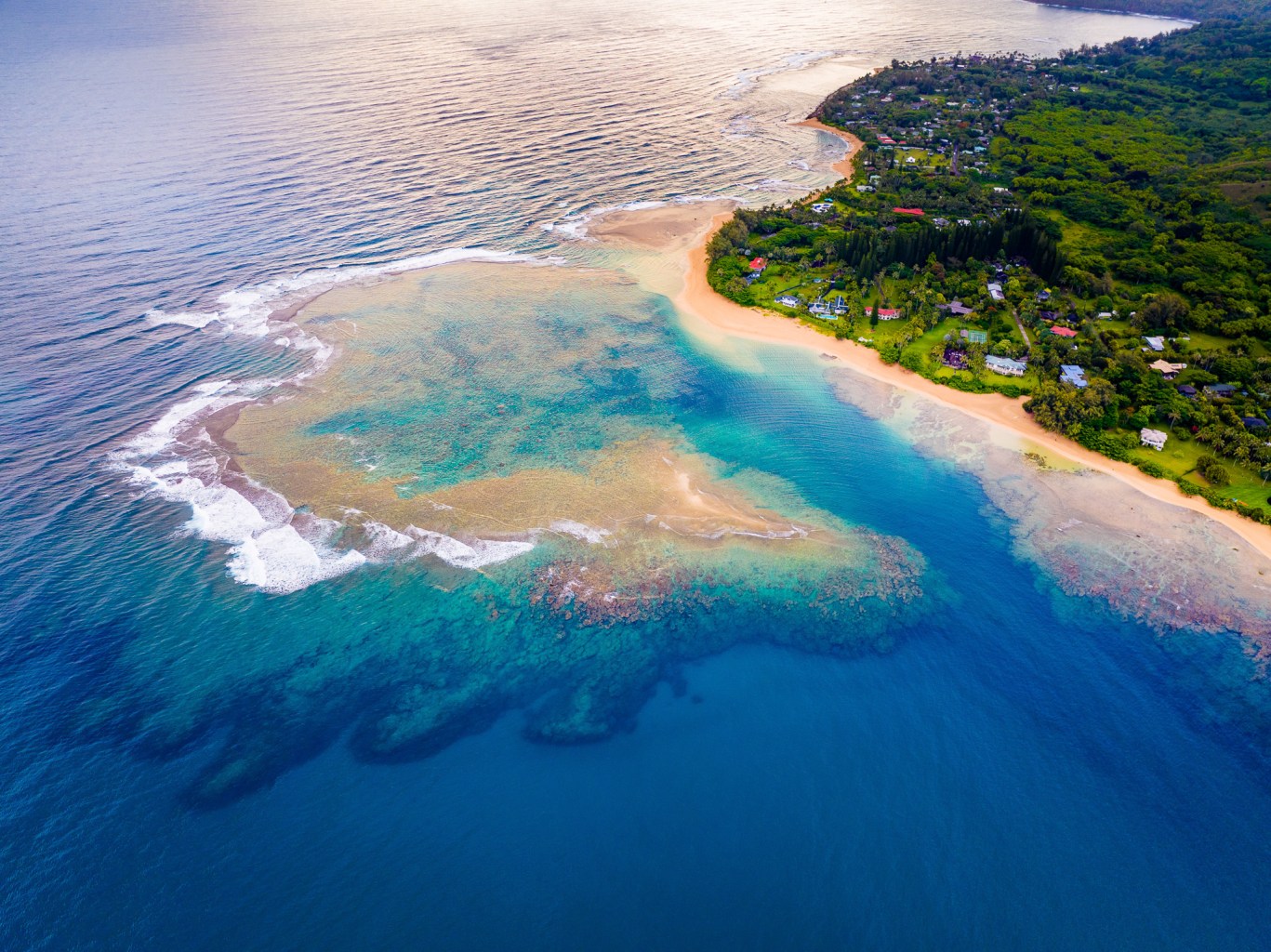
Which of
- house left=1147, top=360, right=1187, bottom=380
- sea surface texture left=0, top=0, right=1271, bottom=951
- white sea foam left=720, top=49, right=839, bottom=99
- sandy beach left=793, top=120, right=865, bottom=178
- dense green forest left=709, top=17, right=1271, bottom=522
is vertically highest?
white sea foam left=720, top=49, right=839, bottom=99

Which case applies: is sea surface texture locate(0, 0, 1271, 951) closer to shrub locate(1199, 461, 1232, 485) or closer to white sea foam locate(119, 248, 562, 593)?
white sea foam locate(119, 248, 562, 593)

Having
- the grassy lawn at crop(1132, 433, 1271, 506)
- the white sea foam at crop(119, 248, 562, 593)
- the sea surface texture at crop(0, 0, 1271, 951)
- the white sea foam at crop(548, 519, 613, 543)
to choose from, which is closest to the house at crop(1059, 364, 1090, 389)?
the grassy lawn at crop(1132, 433, 1271, 506)

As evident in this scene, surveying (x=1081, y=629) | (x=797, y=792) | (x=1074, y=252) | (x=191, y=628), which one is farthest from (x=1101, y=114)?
(x=191, y=628)

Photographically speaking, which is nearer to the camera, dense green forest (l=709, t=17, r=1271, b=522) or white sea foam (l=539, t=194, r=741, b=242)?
dense green forest (l=709, t=17, r=1271, b=522)

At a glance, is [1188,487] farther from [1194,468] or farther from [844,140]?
[844,140]

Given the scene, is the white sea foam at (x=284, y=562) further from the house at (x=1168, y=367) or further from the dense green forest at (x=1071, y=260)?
the house at (x=1168, y=367)

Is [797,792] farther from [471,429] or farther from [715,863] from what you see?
[471,429]

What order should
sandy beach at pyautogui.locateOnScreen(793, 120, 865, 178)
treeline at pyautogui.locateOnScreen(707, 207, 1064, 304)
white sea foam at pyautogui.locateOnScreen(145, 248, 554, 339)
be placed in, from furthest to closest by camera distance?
sandy beach at pyautogui.locateOnScreen(793, 120, 865, 178) < treeline at pyautogui.locateOnScreen(707, 207, 1064, 304) < white sea foam at pyautogui.locateOnScreen(145, 248, 554, 339)

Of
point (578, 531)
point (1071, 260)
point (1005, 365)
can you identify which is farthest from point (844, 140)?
point (578, 531)
